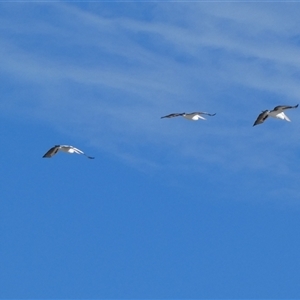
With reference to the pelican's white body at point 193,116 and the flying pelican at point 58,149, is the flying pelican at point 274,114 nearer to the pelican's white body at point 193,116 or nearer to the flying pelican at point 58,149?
the pelican's white body at point 193,116

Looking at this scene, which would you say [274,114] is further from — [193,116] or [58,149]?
[58,149]

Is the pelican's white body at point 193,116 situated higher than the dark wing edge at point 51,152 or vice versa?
the pelican's white body at point 193,116

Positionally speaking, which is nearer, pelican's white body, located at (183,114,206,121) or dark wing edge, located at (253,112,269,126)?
dark wing edge, located at (253,112,269,126)

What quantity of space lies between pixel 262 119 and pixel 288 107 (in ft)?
11.0

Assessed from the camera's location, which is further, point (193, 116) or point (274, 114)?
point (193, 116)

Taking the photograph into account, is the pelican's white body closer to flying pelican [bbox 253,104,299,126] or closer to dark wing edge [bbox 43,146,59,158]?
flying pelican [bbox 253,104,299,126]

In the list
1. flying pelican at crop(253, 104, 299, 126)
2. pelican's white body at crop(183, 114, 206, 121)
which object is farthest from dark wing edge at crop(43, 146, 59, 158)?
flying pelican at crop(253, 104, 299, 126)

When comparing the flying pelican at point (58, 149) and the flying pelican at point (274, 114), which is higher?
the flying pelican at point (274, 114)

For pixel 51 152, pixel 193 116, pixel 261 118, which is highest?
pixel 193 116

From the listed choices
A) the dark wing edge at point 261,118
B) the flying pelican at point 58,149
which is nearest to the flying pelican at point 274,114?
the dark wing edge at point 261,118

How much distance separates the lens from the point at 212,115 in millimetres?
86938

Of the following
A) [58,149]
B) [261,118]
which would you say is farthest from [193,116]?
[58,149]

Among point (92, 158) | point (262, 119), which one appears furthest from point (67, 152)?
point (262, 119)

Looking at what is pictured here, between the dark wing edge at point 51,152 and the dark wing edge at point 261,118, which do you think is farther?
the dark wing edge at point 261,118
